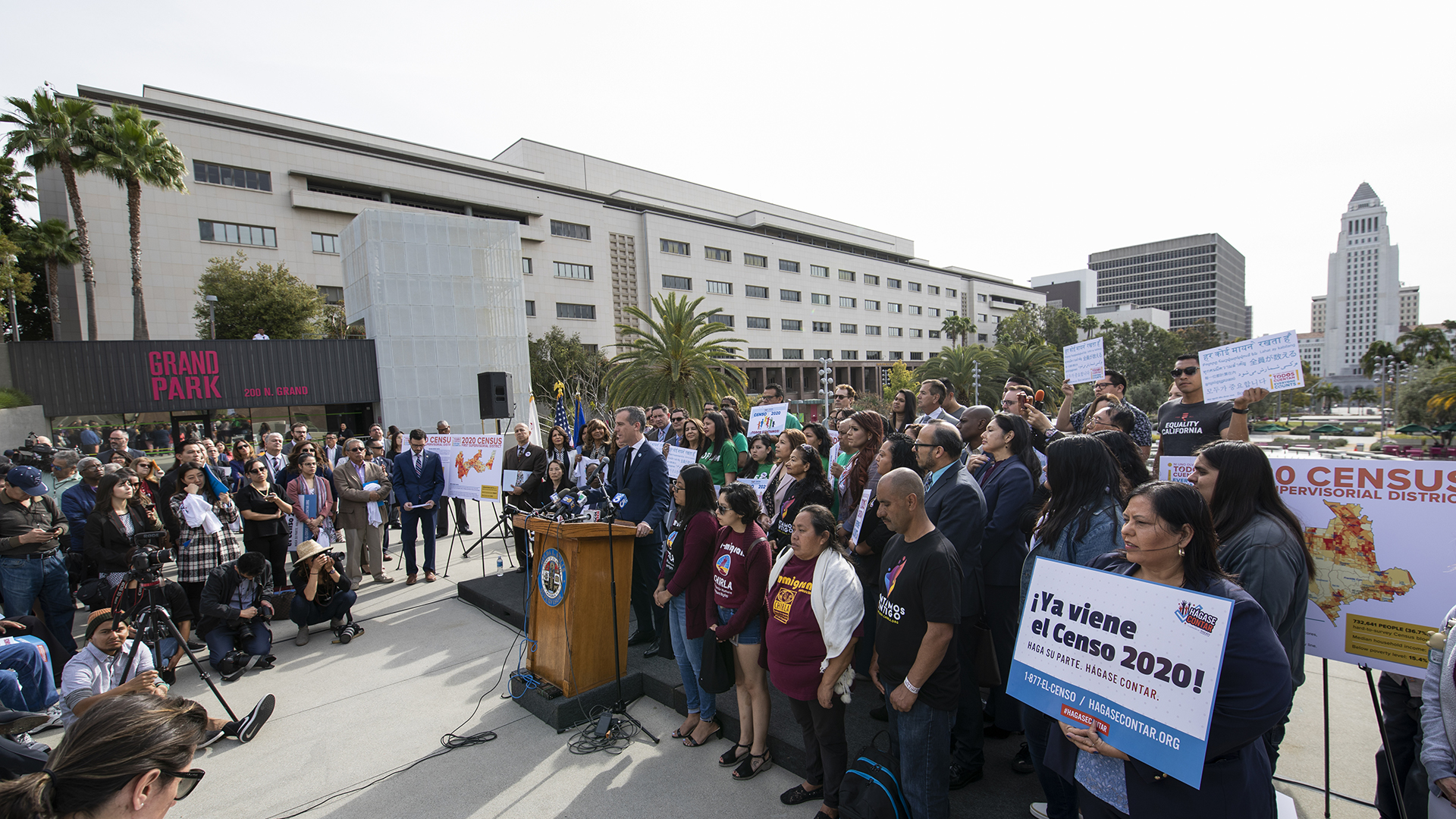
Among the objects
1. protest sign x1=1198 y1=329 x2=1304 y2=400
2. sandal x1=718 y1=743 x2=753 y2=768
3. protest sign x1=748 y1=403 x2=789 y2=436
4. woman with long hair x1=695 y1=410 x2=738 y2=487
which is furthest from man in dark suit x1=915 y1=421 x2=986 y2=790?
protest sign x1=748 y1=403 x2=789 y2=436

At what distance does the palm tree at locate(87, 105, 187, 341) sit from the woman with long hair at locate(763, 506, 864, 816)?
2911 cm

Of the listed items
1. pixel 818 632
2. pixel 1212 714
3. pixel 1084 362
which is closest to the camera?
pixel 1212 714

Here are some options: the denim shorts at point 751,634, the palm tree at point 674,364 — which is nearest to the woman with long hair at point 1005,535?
the denim shorts at point 751,634

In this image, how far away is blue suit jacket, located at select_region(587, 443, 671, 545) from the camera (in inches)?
211

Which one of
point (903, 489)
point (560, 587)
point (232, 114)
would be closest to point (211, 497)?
point (560, 587)

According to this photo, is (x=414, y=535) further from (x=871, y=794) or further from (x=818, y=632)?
(x=871, y=794)

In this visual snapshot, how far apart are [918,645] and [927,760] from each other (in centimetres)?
57

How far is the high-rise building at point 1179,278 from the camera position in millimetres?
127562

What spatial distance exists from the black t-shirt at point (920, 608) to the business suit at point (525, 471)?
17.8ft

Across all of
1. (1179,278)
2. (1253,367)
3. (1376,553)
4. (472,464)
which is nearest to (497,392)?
(472,464)

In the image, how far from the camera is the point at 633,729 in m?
4.50

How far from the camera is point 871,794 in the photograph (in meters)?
2.90

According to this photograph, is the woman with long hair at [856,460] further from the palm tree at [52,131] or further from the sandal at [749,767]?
the palm tree at [52,131]

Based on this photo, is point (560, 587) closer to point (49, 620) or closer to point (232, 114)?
point (49, 620)
